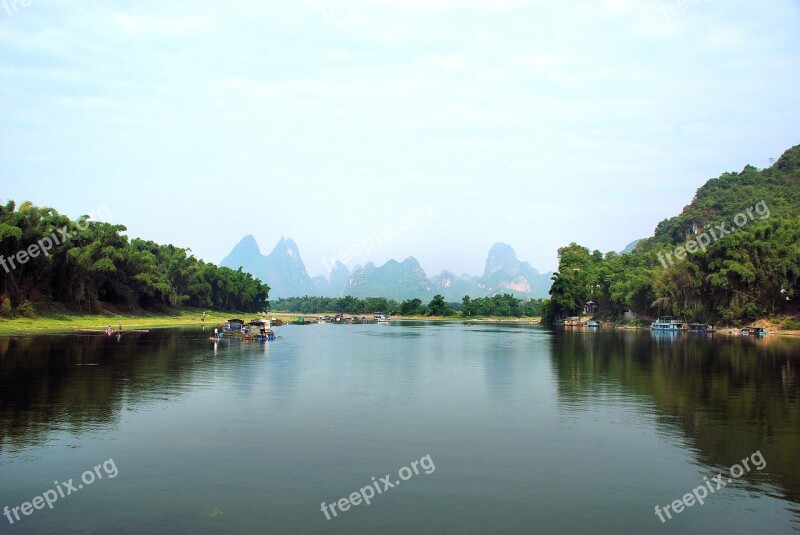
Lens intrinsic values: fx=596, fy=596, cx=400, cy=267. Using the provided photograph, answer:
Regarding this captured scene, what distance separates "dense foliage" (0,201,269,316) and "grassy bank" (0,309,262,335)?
71.9 inches

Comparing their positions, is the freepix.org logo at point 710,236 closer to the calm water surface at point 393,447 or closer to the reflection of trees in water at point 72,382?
the calm water surface at point 393,447

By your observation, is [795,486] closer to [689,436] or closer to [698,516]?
[698,516]

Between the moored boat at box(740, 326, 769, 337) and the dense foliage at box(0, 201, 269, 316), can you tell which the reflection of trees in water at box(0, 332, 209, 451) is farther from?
the moored boat at box(740, 326, 769, 337)

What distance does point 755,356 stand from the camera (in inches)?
2028

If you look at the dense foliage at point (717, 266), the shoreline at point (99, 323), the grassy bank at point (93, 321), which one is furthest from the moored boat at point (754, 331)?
the grassy bank at point (93, 321)

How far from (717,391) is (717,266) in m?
70.3

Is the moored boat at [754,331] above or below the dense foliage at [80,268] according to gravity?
below

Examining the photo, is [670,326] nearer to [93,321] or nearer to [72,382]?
[93,321]

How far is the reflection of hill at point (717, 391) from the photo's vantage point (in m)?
19.7

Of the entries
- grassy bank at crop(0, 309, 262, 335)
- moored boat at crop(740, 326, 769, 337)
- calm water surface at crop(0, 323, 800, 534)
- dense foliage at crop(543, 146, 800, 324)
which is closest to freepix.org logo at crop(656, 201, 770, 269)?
dense foliage at crop(543, 146, 800, 324)

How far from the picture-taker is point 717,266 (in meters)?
93.6

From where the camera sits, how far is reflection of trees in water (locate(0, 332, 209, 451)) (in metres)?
21.7

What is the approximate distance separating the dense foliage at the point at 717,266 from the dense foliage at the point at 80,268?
92.7m

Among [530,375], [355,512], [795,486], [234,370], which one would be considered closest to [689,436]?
[795,486]
